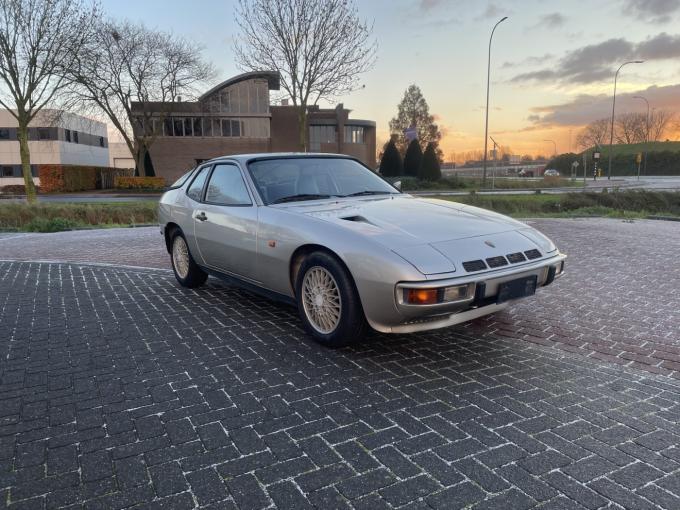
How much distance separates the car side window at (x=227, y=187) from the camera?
16.0 feet

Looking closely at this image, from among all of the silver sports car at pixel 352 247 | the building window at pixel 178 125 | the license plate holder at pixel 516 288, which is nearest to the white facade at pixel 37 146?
the building window at pixel 178 125

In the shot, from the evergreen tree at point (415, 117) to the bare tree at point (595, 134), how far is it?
35229mm

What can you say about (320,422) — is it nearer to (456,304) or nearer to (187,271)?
(456,304)

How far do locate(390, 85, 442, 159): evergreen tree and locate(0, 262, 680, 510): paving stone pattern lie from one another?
245 ft

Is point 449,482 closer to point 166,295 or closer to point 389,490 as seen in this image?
point 389,490

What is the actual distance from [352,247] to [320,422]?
125 cm

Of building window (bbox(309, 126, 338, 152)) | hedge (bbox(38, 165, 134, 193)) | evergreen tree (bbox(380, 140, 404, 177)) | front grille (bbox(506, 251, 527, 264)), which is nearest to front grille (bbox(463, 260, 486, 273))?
front grille (bbox(506, 251, 527, 264))

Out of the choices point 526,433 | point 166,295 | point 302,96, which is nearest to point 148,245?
point 166,295

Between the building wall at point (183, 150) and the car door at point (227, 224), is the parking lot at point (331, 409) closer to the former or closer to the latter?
the car door at point (227, 224)

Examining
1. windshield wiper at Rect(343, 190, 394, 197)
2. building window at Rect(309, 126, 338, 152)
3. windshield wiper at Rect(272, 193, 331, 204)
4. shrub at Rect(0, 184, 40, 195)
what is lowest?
shrub at Rect(0, 184, 40, 195)

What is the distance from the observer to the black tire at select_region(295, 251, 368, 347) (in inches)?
143

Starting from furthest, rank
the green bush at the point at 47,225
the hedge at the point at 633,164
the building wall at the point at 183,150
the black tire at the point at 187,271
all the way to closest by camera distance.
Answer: the hedge at the point at 633,164
the building wall at the point at 183,150
the green bush at the point at 47,225
the black tire at the point at 187,271

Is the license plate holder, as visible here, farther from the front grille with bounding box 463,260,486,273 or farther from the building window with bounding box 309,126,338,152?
the building window with bounding box 309,126,338,152

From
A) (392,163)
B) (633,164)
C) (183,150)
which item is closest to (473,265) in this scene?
(392,163)
